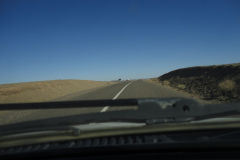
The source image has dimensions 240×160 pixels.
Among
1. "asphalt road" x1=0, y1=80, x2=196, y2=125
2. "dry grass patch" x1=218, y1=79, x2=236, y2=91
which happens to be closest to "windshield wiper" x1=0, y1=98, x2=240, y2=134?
"asphalt road" x1=0, y1=80, x2=196, y2=125

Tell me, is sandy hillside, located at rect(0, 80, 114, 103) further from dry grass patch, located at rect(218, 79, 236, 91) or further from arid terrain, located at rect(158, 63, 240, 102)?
dry grass patch, located at rect(218, 79, 236, 91)

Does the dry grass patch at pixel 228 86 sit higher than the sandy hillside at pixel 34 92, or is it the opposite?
the sandy hillside at pixel 34 92

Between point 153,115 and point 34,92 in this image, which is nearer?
point 153,115

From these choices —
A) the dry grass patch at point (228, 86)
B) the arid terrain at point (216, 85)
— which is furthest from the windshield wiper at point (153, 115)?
the dry grass patch at point (228, 86)

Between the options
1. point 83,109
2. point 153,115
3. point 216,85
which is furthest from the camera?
point 216,85

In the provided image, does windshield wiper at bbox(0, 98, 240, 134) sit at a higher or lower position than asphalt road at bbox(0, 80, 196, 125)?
higher

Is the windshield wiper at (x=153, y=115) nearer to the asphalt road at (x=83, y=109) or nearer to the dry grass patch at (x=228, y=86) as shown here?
the asphalt road at (x=83, y=109)

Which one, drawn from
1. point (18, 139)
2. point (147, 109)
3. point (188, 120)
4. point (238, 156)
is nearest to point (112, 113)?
point (147, 109)

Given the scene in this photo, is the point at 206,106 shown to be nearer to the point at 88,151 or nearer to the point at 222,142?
the point at 222,142

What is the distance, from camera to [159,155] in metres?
2.93

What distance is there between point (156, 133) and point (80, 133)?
0.93 meters

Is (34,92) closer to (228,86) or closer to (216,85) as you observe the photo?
(216,85)

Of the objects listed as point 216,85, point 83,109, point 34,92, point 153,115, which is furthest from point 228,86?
point 153,115

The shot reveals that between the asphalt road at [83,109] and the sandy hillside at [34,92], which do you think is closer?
the asphalt road at [83,109]
